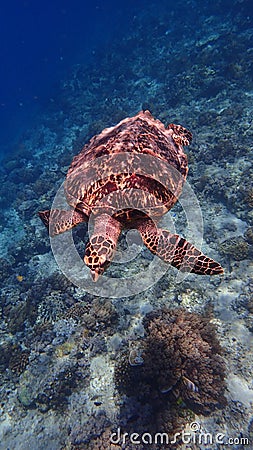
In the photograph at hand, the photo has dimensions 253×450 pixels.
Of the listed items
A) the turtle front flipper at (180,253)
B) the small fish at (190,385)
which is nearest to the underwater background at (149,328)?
the small fish at (190,385)

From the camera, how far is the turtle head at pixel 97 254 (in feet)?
12.2

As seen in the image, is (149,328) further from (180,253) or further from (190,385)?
(180,253)

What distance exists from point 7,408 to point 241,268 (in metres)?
7.59

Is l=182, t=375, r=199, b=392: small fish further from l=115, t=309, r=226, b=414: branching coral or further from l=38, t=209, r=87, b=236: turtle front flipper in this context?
l=38, t=209, r=87, b=236: turtle front flipper

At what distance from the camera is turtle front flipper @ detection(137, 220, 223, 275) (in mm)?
4137

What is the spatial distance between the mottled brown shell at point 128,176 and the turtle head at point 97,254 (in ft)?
2.43

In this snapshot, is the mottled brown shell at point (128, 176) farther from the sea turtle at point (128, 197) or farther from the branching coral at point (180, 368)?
the branching coral at point (180, 368)

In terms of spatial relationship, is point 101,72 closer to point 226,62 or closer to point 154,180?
point 226,62

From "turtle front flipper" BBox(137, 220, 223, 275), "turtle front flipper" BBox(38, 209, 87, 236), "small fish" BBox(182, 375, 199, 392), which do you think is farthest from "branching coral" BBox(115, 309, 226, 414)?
"turtle front flipper" BBox(38, 209, 87, 236)

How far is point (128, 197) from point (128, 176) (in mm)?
412

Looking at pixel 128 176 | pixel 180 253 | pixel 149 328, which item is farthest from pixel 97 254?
pixel 149 328

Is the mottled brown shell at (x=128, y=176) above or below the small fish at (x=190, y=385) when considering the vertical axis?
above

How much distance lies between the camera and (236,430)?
5.13 m

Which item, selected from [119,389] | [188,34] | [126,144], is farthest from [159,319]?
[188,34]
